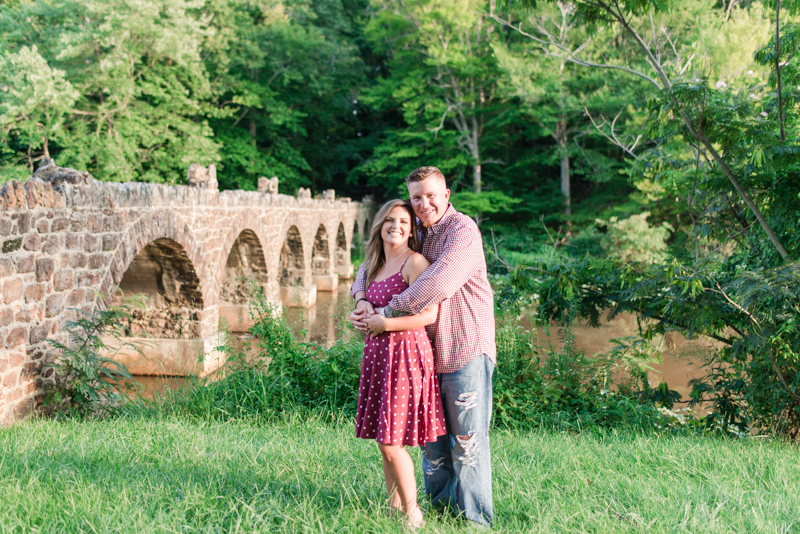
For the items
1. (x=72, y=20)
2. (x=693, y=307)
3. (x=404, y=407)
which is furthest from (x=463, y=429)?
(x=72, y=20)

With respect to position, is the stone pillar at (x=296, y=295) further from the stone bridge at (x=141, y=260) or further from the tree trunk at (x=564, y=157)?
the tree trunk at (x=564, y=157)

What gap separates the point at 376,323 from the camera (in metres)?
2.37

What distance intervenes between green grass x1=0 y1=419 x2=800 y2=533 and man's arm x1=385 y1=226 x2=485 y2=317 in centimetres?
88

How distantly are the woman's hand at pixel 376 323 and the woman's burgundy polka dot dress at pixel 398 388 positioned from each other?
2.5 inches

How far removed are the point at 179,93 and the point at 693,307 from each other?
20675 millimetres

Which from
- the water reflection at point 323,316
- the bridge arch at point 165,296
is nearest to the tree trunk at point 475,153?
the water reflection at point 323,316

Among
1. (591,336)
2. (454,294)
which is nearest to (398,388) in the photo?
(454,294)

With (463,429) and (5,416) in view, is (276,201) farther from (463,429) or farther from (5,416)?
(463,429)

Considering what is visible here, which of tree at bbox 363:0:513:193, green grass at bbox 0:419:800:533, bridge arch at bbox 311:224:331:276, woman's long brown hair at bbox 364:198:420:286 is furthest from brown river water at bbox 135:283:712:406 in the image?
tree at bbox 363:0:513:193

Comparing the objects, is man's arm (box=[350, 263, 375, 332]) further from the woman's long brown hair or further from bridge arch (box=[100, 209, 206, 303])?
bridge arch (box=[100, 209, 206, 303])

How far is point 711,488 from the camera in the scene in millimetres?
2875

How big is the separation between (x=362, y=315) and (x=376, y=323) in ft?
0.36

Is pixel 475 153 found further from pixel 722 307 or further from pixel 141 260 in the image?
pixel 722 307

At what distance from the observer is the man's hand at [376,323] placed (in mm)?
2359
